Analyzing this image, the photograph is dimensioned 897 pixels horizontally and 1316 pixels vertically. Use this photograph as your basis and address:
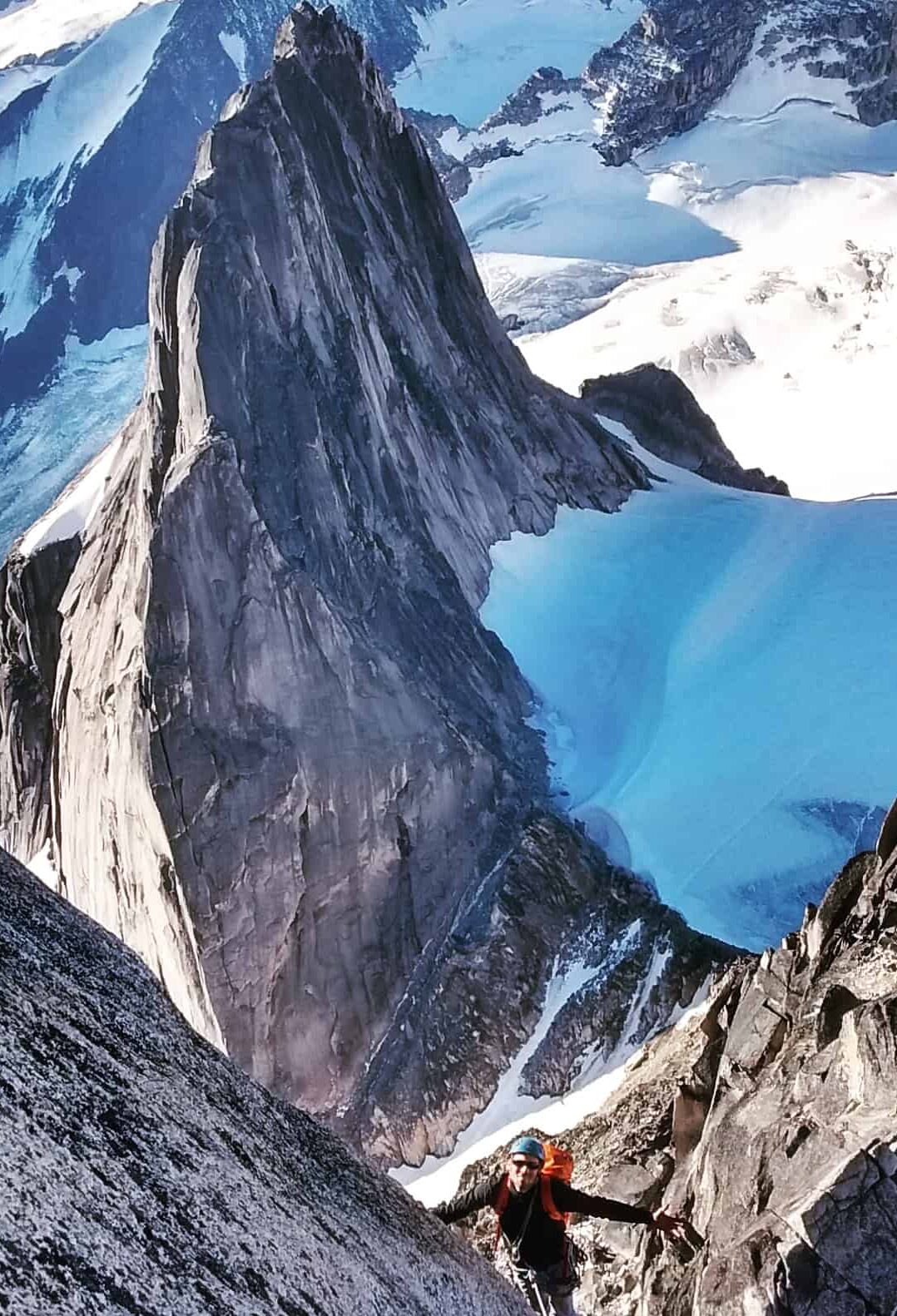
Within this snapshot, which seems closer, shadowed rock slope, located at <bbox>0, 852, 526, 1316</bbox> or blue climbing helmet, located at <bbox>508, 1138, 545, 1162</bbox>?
shadowed rock slope, located at <bbox>0, 852, 526, 1316</bbox>

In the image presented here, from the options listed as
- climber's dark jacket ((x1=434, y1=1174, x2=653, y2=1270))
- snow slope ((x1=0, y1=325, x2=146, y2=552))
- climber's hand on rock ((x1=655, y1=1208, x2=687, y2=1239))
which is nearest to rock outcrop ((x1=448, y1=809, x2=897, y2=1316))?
climber's hand on rock ((x1=655, y1=1208, x2=687, y2=1239))

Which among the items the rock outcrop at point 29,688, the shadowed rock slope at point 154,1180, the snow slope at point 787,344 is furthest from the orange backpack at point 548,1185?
the snow slope at point 787,344

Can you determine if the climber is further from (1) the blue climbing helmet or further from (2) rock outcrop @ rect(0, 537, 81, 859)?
(2) rock outcrop @ rect(0, 537, 81, 859)

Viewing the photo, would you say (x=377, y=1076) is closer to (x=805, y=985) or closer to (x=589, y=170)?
(x=805, y=985)

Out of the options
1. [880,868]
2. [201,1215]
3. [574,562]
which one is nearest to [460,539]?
[574,562]

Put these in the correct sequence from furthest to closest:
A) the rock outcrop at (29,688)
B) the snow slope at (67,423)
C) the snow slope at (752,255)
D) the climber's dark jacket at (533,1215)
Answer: the snow slope at (67,423), the snow slope at (752,255), the rock outcrop at (29,688), the climber's dark jacket at (533,1215)

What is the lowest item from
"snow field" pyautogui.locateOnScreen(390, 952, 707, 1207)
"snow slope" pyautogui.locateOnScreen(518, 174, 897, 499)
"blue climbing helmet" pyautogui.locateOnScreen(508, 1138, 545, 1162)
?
"snow field" pyautogui.locateOnScreen(390, 952, 707, 1207)

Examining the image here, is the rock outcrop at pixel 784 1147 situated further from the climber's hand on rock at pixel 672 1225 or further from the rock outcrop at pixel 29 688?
the rock outcrop at pixel 29 688
